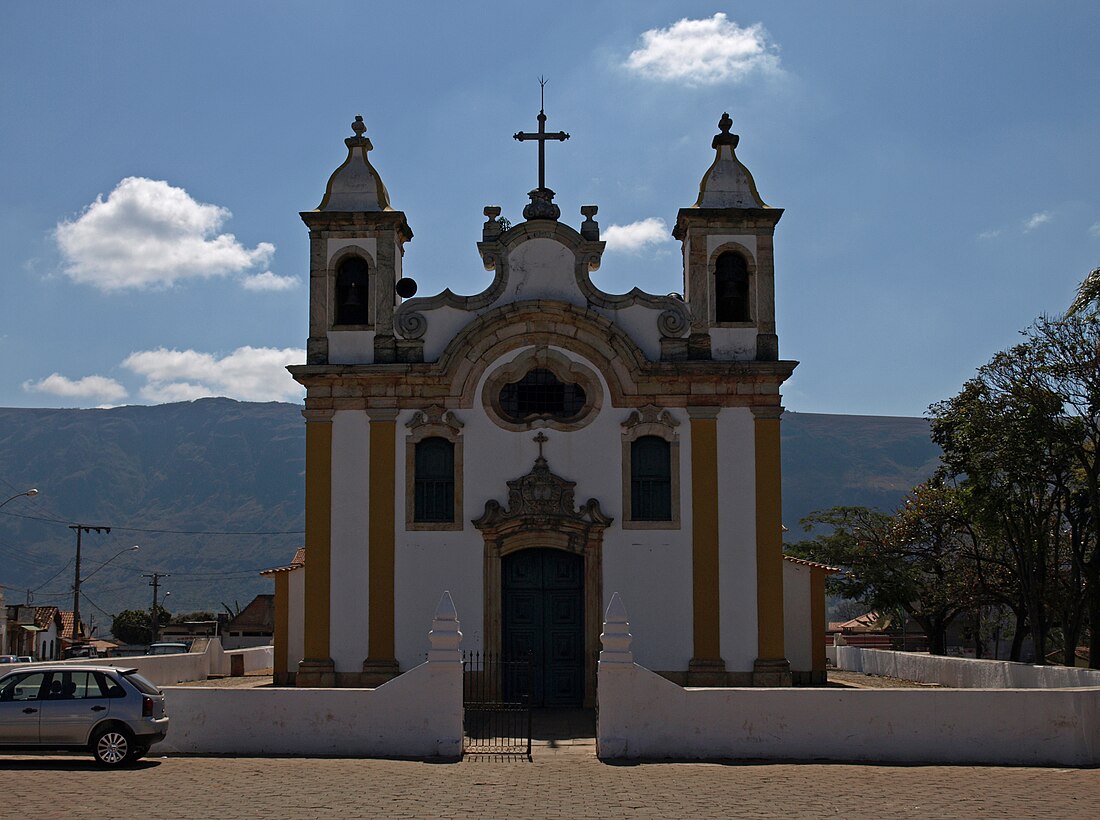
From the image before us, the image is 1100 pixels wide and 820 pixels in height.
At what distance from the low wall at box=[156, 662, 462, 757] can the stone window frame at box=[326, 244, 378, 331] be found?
317 inches

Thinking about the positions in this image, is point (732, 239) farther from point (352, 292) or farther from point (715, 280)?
point (352, 292)

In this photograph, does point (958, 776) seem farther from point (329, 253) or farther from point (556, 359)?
point (329, 253)

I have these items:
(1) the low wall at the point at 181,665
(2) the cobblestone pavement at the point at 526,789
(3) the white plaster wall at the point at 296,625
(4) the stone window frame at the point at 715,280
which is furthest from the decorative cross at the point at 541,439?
(1) the low wall at the point at 181,665

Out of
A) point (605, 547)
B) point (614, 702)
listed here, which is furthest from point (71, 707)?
point (605, 547)

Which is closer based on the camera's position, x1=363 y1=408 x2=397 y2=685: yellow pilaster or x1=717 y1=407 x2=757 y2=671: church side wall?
x1=717 y1=407 x2=757 y2=671: church side wall

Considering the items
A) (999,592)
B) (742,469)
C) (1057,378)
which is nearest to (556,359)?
(742,469)

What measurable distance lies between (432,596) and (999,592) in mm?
18432

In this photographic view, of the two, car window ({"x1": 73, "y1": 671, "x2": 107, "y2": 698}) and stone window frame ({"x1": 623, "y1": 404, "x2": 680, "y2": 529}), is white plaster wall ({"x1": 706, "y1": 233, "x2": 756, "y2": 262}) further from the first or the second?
car window ({"x1": 73, "y1": 671, "x2": 107, "y2": 698})

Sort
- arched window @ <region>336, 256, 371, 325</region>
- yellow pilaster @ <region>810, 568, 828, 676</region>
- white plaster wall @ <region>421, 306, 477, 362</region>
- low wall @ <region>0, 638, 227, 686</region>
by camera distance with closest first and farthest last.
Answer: white plaster wall @ <region>421, 306, 477, 362</region> → arched window @ <region>336, 256, 371, 325</region> → yellow pilaster @ <region>810, 568, 828, 676</region> → low wall @ <region>0, 638, 227, 686</region>

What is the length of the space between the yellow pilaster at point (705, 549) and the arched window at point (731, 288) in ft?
6.22

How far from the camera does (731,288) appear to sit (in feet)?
73.9

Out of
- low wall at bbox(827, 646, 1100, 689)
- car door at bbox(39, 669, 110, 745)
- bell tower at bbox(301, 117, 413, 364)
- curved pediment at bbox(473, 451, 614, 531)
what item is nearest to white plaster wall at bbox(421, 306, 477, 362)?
bell tower at bbox(301, 117, 413, 364)

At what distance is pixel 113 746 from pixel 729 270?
12.9 metres

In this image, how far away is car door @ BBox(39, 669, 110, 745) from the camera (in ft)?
48.6
